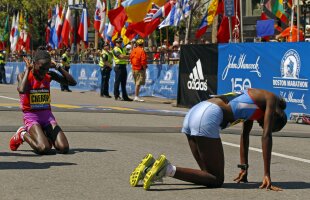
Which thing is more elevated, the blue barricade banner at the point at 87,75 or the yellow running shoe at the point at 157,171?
the yellow running shoe at the point at 157,171

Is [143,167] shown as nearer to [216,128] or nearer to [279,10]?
[216,128]

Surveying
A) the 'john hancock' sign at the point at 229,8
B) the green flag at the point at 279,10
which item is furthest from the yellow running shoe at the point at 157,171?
the green flag at the point at 279,10

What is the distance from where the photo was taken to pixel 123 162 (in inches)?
394

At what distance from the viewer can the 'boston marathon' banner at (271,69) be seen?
17.1 m

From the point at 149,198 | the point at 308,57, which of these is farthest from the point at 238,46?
the point at 149,198

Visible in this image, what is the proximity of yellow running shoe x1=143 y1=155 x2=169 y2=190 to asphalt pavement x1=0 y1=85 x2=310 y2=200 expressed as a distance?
13cm

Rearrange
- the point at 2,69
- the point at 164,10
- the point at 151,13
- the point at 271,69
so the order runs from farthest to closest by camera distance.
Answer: the point at 2,69 → the point at 151,13 → the point at 164,10 → the point at 271,69

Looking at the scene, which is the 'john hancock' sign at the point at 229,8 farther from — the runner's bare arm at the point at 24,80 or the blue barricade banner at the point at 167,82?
the runner's bare arm at the point at 24,80

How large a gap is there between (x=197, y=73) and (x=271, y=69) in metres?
3.83

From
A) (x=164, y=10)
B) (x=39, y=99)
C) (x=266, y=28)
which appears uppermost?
(x=164, y=10)

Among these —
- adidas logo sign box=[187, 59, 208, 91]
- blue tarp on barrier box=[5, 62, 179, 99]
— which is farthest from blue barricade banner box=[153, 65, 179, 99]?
adidas logo sign box=[187, 59, 208, 91]

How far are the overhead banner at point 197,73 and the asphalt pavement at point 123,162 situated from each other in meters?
3.92

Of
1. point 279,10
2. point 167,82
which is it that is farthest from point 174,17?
point 279,10

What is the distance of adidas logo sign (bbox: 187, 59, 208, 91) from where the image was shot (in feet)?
70.4
